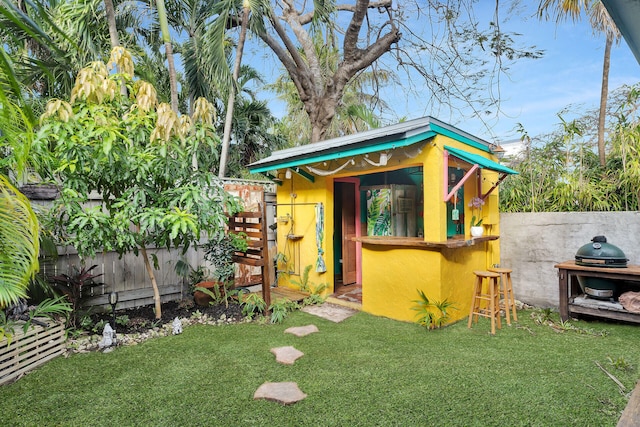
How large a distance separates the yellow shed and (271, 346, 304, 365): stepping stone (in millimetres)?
1789

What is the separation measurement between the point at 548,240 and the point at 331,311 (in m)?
3.60

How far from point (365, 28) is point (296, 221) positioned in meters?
5.78

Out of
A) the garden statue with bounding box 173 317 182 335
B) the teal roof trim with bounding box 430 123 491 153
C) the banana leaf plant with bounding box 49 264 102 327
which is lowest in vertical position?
the garden statue with bounding box 173 317 182 335

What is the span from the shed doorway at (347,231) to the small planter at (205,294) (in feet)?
7.20

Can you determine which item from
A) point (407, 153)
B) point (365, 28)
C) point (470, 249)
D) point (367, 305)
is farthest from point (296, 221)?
point (365, 28)

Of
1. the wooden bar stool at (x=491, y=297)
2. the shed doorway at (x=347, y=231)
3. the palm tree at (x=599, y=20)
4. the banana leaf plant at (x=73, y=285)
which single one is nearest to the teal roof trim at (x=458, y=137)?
the wooden bar stool at (x=491, y=297)

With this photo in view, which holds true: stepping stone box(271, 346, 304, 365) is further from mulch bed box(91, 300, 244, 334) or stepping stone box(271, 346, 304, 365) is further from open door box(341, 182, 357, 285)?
open door box(341, 182, 357, 285)

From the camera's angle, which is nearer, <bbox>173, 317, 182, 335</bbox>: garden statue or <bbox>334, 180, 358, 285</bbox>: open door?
<bbox>173, 317, 182, 335</bbox>: garden statue

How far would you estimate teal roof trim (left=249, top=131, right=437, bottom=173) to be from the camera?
Answer: 4504mm

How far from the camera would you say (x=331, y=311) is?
548 centimetres

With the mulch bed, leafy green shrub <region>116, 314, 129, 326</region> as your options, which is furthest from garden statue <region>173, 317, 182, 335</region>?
leafy green shrub <region>116, 314, 129, 326</region>

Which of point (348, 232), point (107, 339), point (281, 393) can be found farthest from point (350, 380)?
point (348, 232)

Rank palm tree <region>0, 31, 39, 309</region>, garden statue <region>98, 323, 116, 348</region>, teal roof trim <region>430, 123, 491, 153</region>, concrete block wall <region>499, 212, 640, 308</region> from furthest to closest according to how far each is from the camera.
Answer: concrete block wall <region>499, 212, 640, 308</region>
teal roof trim <region>430, 123, 491, 153</region>
garden statue <region>98, 323, 116, 348</region>
palm tree <region>0, 31, 39, 309</region>

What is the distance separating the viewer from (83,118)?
12.3 feet
